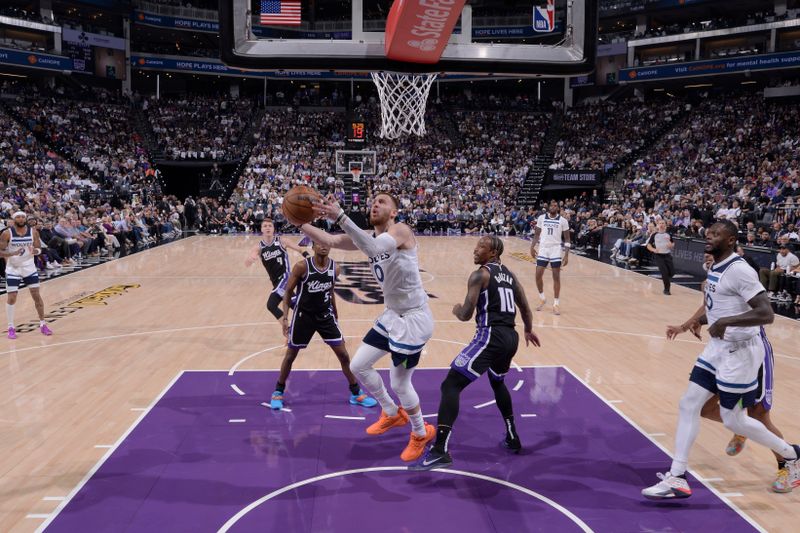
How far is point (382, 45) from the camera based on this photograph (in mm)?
6848

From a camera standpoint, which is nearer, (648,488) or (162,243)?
(648,488)

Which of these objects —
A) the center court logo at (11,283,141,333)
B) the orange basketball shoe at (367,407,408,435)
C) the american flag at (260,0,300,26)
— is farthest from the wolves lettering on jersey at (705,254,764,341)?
the center court logo at (11,283,141,333)

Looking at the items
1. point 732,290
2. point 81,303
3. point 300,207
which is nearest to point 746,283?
point 732,290

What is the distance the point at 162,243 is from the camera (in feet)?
77.4

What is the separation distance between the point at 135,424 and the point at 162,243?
18884 millimetres

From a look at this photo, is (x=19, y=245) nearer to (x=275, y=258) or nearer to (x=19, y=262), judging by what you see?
(x=19, y=262)

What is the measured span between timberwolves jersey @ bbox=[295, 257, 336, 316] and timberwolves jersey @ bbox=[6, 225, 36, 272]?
5055 millimetres

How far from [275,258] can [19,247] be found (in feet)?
11.9

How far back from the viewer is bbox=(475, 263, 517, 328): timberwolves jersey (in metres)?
5.06

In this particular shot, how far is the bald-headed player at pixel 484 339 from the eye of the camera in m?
4.90

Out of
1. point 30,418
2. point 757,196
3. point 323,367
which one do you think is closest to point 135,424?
point 30,418

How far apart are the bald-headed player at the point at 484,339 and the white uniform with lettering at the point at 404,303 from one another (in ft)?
0.94

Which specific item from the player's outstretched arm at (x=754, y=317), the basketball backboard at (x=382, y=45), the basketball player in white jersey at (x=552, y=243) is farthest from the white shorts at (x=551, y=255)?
the player's outstretched arm at (x=754, y=317)

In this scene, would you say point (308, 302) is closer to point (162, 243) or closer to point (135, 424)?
point (135, 424)
